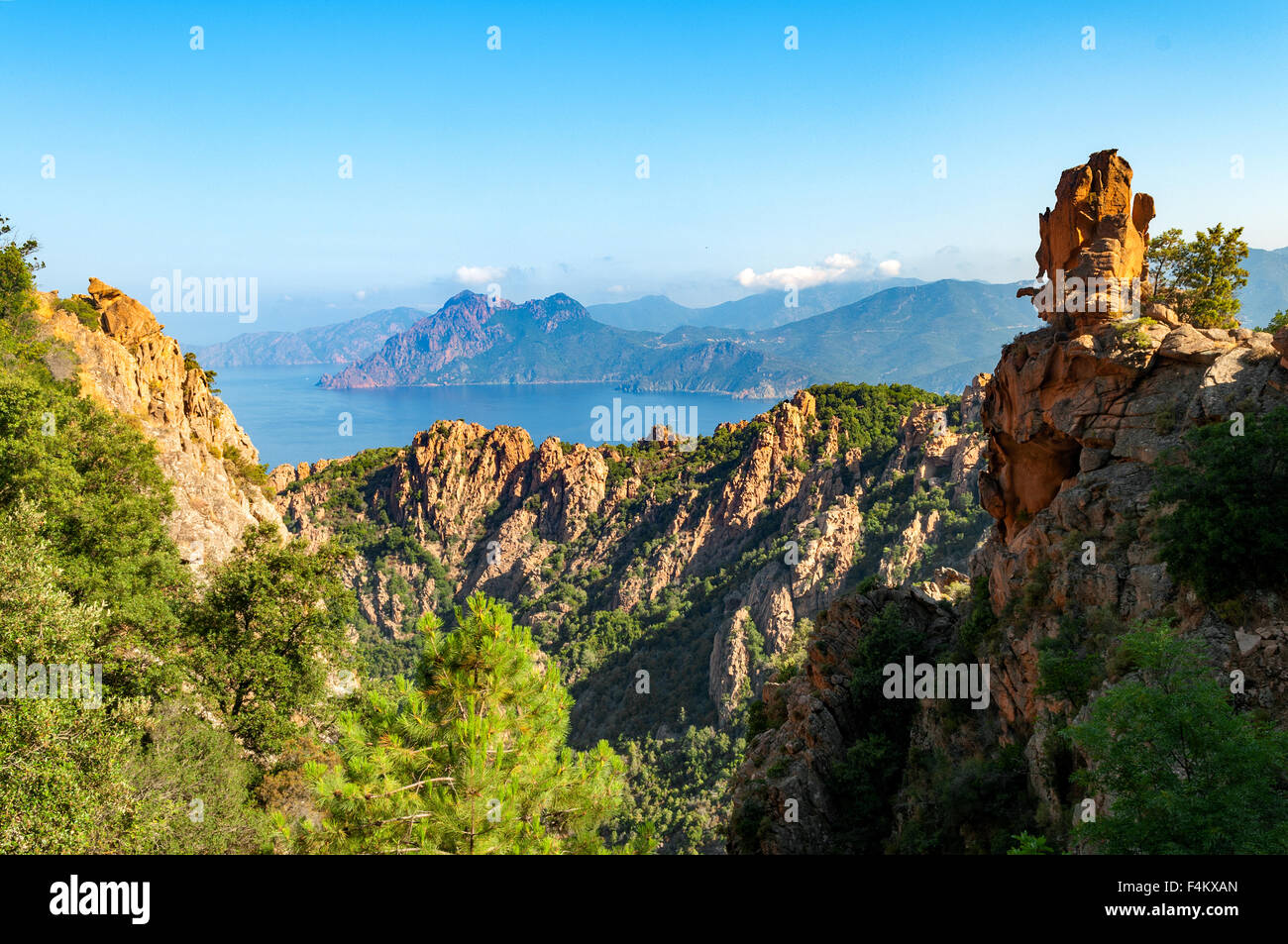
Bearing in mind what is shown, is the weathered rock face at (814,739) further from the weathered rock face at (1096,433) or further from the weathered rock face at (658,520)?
the weathered rock face at (658,520)

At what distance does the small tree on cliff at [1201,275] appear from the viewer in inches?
1021

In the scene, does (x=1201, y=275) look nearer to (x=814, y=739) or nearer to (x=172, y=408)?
(x=814, y=739)

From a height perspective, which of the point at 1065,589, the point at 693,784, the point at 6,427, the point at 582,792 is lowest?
the point at 693,784

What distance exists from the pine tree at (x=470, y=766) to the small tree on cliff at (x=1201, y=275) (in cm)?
2654

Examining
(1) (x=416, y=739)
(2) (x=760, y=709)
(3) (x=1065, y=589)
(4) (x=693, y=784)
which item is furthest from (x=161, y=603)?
(4) (x=693, y=784)

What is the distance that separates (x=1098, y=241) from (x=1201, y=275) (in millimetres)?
8234

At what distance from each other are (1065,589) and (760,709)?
15057mm

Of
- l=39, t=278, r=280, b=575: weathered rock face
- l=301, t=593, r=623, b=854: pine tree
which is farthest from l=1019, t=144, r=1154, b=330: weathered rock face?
l=39, t=278, r=280, b=575: weathered rock face

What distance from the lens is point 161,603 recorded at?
20969 mm

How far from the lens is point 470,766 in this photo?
40.3 feet

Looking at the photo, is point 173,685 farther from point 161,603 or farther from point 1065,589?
point 1065,589

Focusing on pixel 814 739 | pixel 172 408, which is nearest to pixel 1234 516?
pixel 814 739

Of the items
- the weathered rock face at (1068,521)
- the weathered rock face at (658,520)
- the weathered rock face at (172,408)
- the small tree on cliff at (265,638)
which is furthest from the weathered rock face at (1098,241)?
the weathered rock face at (658,520)

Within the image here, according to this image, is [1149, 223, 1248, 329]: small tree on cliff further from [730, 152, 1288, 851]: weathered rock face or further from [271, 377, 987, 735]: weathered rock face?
[271, 377, 987, 735]: weathered rock face
